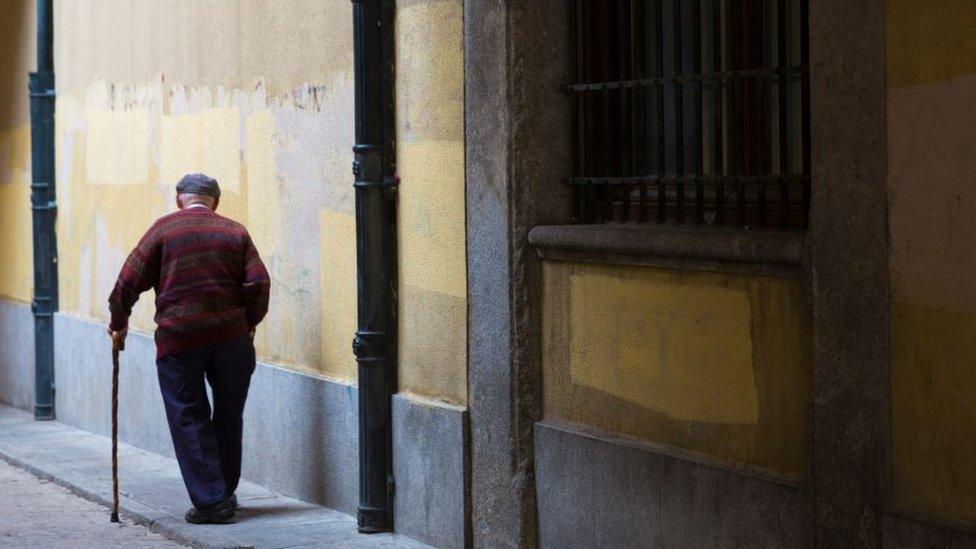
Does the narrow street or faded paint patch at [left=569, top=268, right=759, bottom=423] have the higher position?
faded paint patch at [left=569, top=268, right=759, bottom=423]

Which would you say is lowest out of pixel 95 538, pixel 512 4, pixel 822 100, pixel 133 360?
pixel 95 538

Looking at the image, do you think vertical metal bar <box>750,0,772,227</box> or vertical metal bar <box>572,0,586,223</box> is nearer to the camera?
vertical metal bar <box>750,0,772,227</box>

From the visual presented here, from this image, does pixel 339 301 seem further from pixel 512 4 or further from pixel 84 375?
pixel 84 375

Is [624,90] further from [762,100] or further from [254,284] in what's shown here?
[254,284]

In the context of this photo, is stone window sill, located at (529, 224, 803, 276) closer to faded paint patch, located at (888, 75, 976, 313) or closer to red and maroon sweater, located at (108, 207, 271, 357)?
faded paint patch, located at (888, 75, 976, 313)

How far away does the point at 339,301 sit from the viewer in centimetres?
908

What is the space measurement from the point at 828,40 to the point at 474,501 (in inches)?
123

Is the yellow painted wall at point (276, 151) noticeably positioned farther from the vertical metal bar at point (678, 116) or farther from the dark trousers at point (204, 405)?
the vertical metal bar at point (678, 116)

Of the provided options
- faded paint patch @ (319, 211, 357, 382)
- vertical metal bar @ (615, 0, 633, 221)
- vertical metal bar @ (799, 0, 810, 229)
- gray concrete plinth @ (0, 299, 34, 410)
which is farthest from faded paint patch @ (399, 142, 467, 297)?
gray concrete plinth @ (0, 299, 34, 410)

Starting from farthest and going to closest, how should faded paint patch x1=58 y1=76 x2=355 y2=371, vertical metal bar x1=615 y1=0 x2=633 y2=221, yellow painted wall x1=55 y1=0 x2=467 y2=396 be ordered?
faded paint patch x1=58 y1=76 x2=355 y2=371, yellow painted wall x1=55 y1=0 x2=467 y2=396, vertical metal bar x1=615 y1=0 x2=633 y2=221

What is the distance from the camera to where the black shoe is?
29.2 feet

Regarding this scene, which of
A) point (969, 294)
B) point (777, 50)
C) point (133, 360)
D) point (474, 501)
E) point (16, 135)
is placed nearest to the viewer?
point (969, 294)

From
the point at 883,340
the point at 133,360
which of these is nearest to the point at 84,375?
the point at 133,360

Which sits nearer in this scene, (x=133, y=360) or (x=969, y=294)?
(x=969, y=294)
